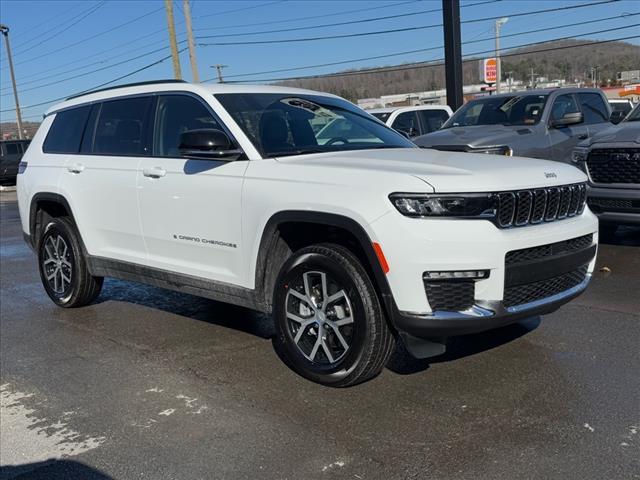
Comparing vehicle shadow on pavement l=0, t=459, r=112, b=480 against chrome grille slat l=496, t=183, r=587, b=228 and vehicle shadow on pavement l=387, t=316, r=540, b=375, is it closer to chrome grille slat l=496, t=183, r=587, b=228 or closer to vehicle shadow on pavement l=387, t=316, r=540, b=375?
vehicle shadow on pavement l=387, t=316, r=540, b=375

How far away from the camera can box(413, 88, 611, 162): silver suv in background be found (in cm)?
917

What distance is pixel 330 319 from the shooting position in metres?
3.91

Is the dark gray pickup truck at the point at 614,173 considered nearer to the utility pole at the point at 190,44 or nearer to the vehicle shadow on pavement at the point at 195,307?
the vehicle shadow on pavement at the point at 195,307

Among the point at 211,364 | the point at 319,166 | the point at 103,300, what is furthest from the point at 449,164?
the point at 103,300

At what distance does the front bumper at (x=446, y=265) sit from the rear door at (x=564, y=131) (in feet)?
21.5

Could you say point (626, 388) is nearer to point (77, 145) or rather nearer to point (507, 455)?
point (507, 455)

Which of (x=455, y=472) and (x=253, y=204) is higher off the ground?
(x=253, y=204)

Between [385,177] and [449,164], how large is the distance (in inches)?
20.9

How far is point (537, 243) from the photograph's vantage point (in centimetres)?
365

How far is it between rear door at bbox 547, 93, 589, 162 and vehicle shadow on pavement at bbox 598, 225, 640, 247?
140 centimetres

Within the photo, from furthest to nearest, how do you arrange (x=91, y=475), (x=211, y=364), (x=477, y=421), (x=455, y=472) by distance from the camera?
(x=211, y=364) < (x=477, y=421) < (x=91, y=475) < (x=455, y=472)

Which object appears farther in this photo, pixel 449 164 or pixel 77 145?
pixel 77 145

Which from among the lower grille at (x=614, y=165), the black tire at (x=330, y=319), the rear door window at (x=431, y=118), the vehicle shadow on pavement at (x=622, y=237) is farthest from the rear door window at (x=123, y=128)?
the rear door window at (x=431, y=118)

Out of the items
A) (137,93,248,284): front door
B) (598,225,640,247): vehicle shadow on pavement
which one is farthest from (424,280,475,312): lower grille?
(598,225,640,247): vehicle shadow on pavement
